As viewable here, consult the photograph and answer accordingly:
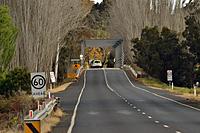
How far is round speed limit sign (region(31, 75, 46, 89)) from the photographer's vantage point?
22.5m

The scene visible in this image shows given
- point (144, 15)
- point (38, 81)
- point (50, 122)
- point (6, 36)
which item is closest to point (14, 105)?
point (6, 36)

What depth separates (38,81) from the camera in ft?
74.1

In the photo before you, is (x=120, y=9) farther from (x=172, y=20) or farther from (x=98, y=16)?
(x=98, y=16)

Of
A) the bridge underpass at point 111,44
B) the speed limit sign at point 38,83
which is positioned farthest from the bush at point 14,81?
the bridge underpass at point 111,44

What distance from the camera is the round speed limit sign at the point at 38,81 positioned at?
73.8 feet

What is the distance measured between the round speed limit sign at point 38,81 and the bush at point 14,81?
14.1 meters

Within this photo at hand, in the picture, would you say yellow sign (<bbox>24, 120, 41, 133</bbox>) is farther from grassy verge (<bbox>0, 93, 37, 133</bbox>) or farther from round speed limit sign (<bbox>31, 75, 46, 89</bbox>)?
grassy verge (<bbox>0, 93, 37, 133</bbox>)

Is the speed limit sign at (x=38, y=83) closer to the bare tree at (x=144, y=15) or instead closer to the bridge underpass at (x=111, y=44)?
the bare tree at (x=144, y=15)

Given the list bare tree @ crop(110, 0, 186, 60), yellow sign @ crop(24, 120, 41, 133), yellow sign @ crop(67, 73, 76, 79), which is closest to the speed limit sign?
yellow sign @ crop(24, 120, 41, 133)

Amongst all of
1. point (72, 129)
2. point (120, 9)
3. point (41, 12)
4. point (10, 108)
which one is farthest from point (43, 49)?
point (120, 9)

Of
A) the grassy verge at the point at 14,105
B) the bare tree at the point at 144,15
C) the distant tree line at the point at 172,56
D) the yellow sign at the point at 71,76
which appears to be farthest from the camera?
the bare tree at the point at 144,15

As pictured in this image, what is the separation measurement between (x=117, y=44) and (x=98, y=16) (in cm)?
3302

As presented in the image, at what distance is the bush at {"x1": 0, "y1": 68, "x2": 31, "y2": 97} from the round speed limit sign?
1408 centimetres

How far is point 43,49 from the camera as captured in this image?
1703 inches
